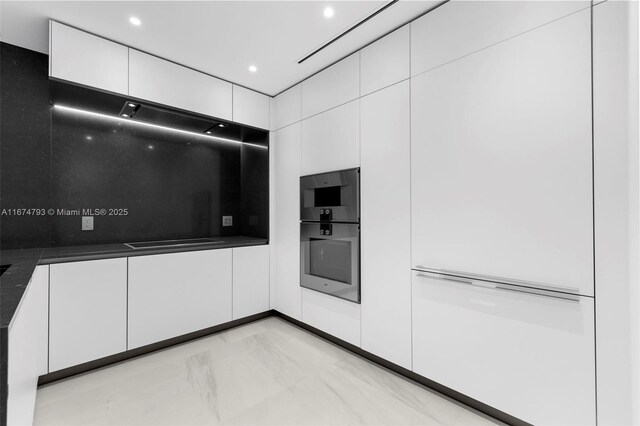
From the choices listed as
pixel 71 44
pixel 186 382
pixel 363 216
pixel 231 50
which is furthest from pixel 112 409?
pixel 231 50

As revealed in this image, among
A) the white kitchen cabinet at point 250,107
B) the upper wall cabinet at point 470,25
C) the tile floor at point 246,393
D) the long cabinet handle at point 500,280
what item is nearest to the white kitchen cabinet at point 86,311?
the tile floor at point 246,393

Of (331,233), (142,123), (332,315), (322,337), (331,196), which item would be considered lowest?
(322,337)

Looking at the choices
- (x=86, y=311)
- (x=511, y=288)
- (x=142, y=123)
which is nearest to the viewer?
(x=511, y=288)

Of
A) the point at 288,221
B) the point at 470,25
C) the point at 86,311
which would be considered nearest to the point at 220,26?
the point at 470,25

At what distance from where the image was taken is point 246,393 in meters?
1.92

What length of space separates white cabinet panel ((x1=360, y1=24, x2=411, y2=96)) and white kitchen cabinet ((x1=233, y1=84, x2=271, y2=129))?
1.34 metres

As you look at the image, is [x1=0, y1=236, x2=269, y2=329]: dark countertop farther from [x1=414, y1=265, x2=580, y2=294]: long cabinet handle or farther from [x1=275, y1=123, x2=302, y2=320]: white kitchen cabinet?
[x1=414, y1=265, x2=580, y2=294]: long cabinet handle

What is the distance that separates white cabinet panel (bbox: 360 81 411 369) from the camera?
2.08 m

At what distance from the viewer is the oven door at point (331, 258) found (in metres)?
2.42

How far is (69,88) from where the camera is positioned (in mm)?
2174

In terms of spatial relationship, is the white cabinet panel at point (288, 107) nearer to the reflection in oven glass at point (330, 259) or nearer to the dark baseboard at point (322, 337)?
the reflection in oven glass at point (330, 259)

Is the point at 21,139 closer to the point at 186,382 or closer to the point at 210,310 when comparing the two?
the point at 210,310

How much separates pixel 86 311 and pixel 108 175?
4.24 feet

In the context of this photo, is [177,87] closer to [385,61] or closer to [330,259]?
[385,61]
